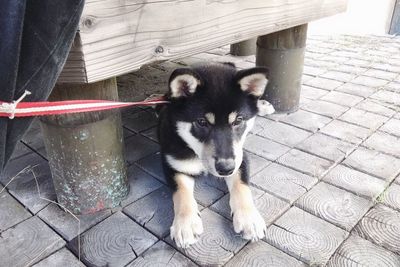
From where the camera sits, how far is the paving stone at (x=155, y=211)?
5.91 ft

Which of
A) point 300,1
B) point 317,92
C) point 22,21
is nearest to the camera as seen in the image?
point 22,21

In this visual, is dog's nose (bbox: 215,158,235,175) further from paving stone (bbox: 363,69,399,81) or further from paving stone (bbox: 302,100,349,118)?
paving stone (bbox: 363,69,399,81)

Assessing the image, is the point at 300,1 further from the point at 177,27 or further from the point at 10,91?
the point at 10,91

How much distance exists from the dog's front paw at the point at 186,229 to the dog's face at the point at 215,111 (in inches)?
9.6

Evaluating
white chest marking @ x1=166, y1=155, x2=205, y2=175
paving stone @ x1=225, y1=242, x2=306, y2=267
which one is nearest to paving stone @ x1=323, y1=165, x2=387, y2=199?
paving stone @ x1=225, y1=242, x2=306, y2=267

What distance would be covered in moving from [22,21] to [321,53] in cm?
406

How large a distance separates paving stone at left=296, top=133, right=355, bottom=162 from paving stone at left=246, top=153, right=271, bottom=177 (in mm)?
315

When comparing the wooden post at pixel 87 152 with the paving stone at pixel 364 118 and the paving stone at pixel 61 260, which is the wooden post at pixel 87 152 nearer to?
the paving stone at pixel 61 260

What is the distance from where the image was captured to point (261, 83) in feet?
6.04

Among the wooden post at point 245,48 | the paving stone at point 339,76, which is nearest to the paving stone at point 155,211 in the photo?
the paving stone at point 339,76

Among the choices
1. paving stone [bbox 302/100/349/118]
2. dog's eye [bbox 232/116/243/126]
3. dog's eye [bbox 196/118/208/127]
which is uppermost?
dog's eye [bbox 196/118/208/127]

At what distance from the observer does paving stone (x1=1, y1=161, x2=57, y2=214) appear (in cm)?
198

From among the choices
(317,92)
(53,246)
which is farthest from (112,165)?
(317,92)

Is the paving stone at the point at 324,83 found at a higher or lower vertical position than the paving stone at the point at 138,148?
higher
